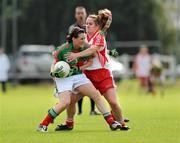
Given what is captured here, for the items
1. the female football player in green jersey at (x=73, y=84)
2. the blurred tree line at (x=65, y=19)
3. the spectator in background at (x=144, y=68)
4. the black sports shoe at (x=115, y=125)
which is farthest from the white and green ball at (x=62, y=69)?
the blurred tree line at (x=65, y=19)

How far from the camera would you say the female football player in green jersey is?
1496 cm

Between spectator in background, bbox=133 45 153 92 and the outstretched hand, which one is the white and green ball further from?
spectator in background, bbox=133 45 153 92

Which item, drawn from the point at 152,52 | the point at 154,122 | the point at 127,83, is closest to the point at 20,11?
the point at 152,52

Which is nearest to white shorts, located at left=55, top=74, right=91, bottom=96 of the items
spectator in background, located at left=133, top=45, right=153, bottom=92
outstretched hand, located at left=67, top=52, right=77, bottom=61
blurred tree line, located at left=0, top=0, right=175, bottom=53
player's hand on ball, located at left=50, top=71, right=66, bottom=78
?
player's hand on ball, located at left=50, top=71, right=66, bottom=78

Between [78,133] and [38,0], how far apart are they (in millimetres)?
55911

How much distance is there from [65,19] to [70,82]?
53.0 m

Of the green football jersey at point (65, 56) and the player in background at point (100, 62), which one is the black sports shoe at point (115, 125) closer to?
the player in background at point (100, 62)

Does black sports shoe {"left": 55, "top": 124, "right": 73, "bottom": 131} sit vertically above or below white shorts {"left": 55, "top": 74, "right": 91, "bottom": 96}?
below

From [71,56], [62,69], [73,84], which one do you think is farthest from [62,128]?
[71,56]

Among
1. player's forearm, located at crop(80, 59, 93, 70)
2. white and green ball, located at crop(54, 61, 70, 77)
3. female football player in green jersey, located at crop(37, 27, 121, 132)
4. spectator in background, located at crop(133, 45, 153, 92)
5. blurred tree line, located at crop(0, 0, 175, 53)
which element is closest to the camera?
white and green ball, located at crop(54, 61, 70, 77)

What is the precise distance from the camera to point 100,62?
15.8m

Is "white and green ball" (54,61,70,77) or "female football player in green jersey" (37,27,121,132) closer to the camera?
"white and green ball" (54,61,70,77)

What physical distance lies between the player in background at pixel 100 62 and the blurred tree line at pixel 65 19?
171 feet

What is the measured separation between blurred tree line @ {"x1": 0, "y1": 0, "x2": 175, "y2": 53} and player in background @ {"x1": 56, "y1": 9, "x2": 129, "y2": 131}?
2046 inches
